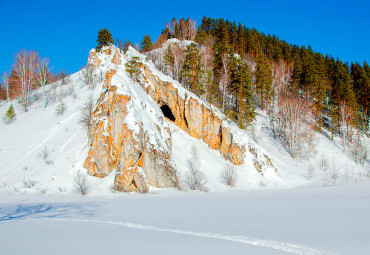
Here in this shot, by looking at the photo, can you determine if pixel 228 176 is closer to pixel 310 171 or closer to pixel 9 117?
pixel 310 171

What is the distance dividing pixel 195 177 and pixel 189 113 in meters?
9.80

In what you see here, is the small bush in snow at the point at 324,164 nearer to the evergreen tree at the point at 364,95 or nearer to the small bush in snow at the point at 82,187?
the evergreen tree at the point at 364,95

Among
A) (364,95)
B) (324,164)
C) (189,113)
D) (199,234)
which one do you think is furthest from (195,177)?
(364,95)

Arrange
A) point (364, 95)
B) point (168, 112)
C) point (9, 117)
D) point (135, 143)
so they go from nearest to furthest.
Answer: point (135, 143) → point (168, 112) → point (9, 117) → point (364, 95)

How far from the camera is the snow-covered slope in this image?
722 inches

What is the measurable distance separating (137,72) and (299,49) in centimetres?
6756

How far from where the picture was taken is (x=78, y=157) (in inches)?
806

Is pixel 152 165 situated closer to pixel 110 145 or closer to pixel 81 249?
pixel 110 145

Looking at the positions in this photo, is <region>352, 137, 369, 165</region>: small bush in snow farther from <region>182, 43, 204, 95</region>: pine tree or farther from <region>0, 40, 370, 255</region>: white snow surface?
<region>182, 43, 204, 95</region>: pine tree

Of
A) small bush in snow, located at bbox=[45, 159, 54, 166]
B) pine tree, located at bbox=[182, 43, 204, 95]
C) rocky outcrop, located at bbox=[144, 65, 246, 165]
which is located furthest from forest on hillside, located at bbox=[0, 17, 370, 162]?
small bush in snow, located at bbox=[45, 159, 54, 166]

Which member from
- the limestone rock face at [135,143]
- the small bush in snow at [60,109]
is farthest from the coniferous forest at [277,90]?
the small bush in snow at [60,109]

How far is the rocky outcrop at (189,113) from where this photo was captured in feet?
87.7

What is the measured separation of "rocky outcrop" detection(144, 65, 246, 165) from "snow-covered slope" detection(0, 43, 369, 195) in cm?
76

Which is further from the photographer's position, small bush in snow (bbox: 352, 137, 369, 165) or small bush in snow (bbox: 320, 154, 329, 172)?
small bush in snow (bbox: 352, 137, 369, 165)
